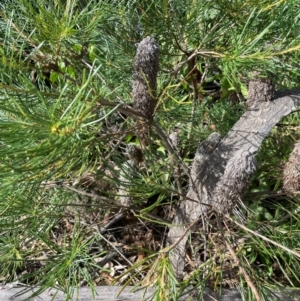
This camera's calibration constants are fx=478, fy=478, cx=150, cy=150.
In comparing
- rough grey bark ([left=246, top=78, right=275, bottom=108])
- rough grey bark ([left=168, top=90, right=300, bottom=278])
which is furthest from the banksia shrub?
rough grey bark ([left=246, top=78, right=275, bottom=108])

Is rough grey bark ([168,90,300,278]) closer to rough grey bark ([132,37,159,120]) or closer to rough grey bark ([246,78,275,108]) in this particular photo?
rough grey bark ([246,78,275,108])

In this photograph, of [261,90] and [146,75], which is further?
[261,90]

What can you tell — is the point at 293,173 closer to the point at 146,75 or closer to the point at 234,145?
the point at 234,145

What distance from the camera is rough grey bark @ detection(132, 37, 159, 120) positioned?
61 cm

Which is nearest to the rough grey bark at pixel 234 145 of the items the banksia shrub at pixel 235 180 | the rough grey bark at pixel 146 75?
the banksia shrub at pixel 235 180

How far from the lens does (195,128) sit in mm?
1005

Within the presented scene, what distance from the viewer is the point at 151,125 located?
2.31 feet

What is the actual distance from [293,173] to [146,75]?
0.27 m

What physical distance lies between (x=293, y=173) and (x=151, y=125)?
0.23m

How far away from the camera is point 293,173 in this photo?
0.72 m

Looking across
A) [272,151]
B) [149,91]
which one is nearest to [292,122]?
[272,151]

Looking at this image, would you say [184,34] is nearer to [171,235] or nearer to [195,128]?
[195,128]

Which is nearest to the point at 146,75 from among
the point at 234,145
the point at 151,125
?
the point at 151,125

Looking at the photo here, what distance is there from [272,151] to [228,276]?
0.28 metres
